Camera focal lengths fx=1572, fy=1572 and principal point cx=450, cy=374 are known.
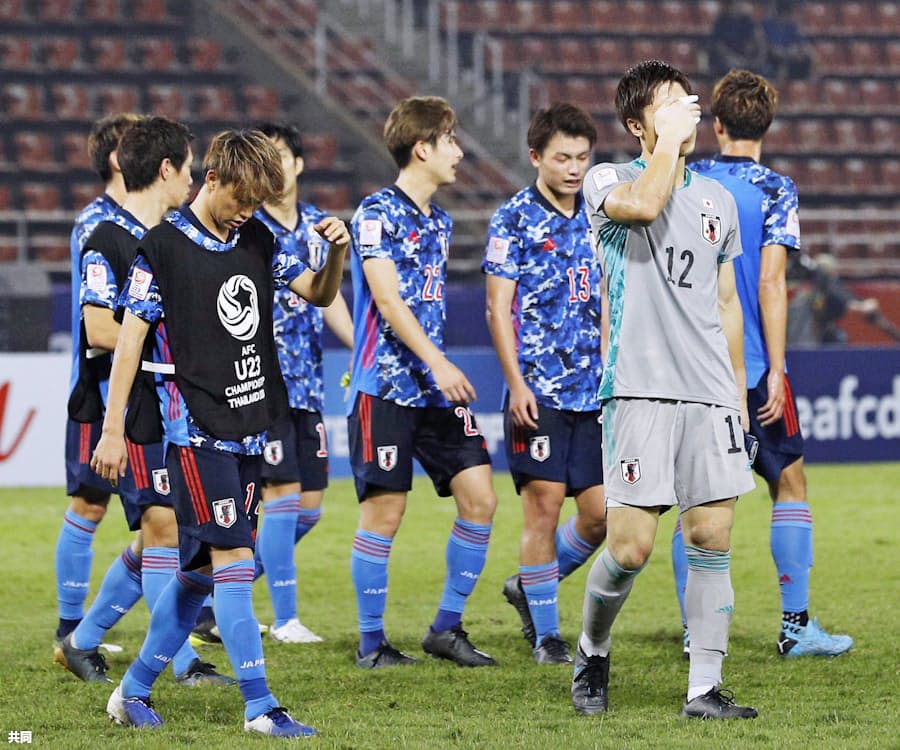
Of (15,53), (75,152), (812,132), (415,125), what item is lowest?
(415,125)

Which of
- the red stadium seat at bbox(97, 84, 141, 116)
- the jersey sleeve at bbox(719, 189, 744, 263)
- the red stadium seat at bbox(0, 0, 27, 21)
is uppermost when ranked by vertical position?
the red stadium seat at bbox(0, 0, 27, 21)

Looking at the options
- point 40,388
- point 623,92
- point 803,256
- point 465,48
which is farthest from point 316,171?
point 623,92

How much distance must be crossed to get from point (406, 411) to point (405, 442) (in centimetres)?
12

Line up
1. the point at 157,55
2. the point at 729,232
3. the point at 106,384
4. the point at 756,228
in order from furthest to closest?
the point at 157,55
the point at 756,228
the point at 106,384
the point at 729,232

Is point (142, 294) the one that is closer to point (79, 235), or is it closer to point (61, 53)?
point (79, 235)

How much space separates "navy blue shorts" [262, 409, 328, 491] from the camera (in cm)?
650

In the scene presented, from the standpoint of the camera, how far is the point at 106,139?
6145 millimetres

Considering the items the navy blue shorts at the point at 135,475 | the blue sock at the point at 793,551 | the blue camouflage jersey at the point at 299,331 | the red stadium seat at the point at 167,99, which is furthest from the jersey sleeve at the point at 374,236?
the red stadium seat at the point at 167,99

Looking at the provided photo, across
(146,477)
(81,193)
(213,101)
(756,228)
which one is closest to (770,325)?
(756,228)

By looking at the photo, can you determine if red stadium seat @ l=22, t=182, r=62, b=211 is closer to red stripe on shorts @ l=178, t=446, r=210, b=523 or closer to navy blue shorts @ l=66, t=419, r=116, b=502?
navy blue shorts @ l=66, t=419, r=116, b=502

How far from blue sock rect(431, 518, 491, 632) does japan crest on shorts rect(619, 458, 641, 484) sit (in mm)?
1384

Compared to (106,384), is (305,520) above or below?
below

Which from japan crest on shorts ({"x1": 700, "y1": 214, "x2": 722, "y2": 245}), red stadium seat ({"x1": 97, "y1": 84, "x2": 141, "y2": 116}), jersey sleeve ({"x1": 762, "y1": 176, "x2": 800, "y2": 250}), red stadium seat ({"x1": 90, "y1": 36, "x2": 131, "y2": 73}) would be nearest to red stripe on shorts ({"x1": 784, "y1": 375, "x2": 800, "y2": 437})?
jersey sleeve ({"x1": 762, "y1": 176, "x2": 800, "y2": 250})

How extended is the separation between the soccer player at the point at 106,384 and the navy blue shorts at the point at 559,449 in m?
1.37
